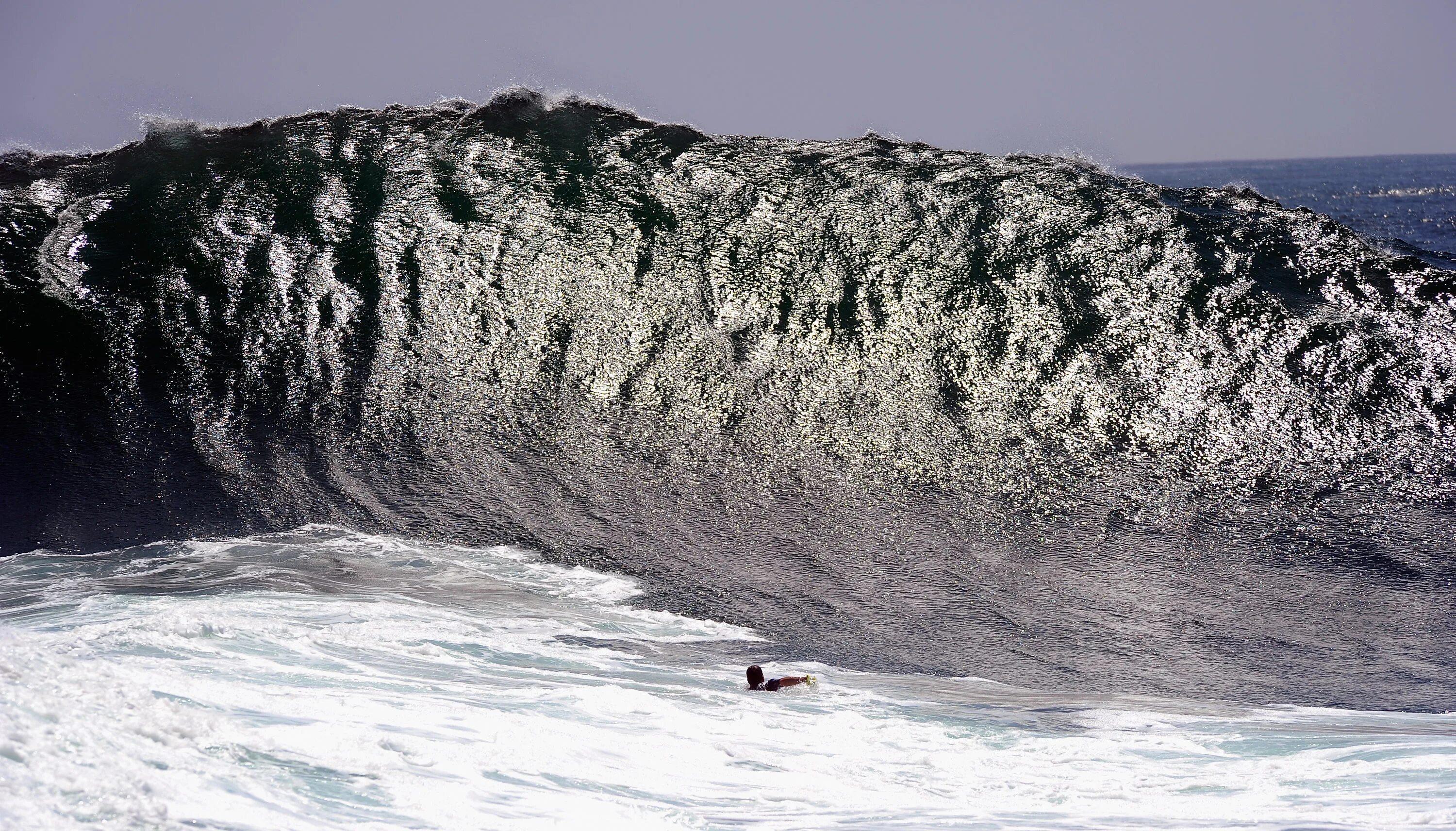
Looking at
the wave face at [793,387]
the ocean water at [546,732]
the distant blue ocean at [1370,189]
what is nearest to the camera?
the ocean water at [546,732]

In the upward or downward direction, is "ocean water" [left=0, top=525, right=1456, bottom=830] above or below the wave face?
below

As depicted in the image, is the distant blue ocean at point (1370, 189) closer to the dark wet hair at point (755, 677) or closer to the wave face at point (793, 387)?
the wave face at point (793, 387)

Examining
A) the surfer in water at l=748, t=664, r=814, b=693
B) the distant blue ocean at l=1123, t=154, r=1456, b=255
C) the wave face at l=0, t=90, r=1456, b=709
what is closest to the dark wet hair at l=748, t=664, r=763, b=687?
the surfer in water at l=748, t=664, r=814, b=693

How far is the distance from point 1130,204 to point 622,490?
8.47m

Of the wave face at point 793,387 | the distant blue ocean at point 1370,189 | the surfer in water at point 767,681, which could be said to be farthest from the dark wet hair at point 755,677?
the distant blue ocean at point 1370,189

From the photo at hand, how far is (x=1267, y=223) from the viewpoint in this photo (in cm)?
1418

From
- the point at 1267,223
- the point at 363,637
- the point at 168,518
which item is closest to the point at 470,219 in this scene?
the point at 168,518

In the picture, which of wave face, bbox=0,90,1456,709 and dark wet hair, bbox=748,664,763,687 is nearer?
dark wet hair, bbox=748,664,763,687

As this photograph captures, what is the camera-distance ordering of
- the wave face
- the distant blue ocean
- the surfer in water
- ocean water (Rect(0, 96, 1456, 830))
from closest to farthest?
ocean water (Rect(0, 96, 1456, 830)) → the surfer in water → the wave face → the distant blue ocean

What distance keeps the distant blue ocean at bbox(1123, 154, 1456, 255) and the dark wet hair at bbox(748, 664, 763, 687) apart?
11374mm

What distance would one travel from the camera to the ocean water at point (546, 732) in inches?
194

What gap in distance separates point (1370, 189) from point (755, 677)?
Answer: 3100 centimetres

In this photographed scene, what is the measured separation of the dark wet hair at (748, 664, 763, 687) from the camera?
22.7 ft

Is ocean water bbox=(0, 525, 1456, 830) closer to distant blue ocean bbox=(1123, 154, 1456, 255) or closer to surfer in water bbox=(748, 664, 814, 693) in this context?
surfer in water bbox=(748, 664, 814, 693)
